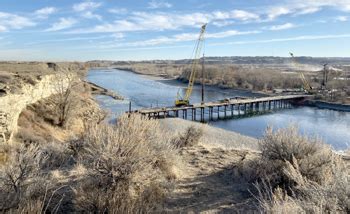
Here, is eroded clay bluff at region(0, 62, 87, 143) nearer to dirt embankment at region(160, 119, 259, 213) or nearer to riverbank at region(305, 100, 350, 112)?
dirt embankment at region(160, 119, 259, 213)

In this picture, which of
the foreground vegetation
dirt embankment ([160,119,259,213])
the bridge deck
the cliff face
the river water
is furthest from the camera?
the bridge deck

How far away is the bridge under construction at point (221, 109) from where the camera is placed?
41466 mm

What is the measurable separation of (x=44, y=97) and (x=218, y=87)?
5341 centimetres

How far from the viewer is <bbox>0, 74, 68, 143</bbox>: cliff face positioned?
18.7m

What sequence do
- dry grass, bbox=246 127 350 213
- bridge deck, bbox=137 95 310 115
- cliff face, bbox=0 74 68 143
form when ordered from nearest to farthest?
dry grass, bbox=246 127 350 213 → cliff face, bbox=0 74 68 143 → bridge deck, bbox=137 95 310 115

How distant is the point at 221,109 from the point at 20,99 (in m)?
33.1

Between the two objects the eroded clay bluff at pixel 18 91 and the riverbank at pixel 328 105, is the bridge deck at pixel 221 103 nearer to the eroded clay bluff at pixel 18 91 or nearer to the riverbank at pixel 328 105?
the riverbank at pixel 328 105

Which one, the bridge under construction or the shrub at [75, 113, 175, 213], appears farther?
the bridge under construction

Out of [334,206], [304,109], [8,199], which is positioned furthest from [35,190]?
[304,109]

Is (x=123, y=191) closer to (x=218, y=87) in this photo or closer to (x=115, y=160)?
(x=115, y=160)

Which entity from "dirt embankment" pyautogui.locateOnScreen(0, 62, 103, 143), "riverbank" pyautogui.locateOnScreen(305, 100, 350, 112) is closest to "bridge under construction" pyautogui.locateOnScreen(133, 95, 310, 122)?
"riverbank" pyautogui.locateOnScreen(305, 100, 350, 112)

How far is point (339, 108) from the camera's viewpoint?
51906 millimetres

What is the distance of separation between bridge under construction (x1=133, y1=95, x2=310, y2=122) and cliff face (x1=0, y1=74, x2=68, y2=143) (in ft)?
27.5

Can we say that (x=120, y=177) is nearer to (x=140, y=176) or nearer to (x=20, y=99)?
(x=140, y=176)
